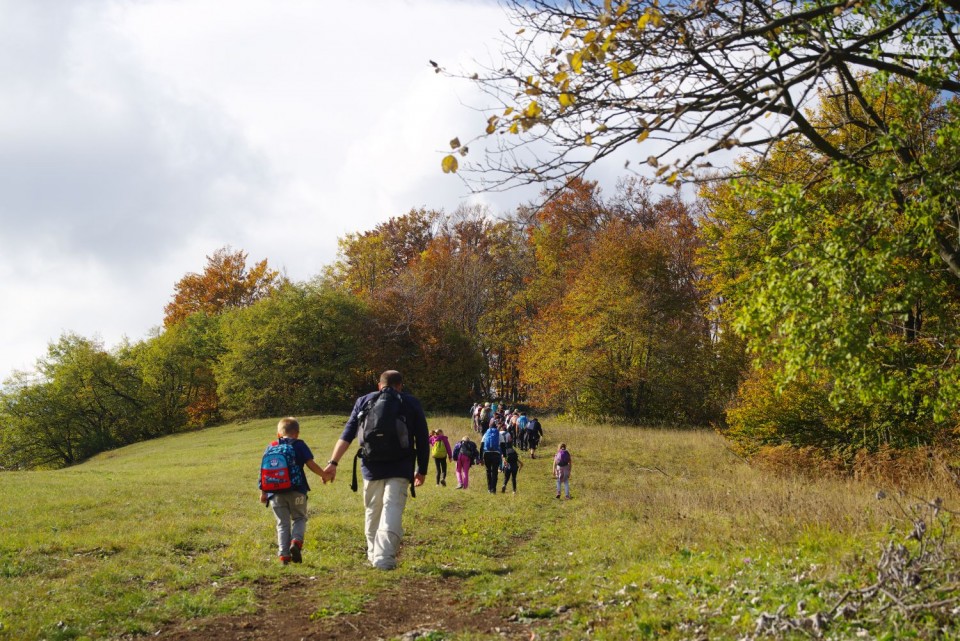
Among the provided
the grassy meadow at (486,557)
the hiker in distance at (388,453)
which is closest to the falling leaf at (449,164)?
the hiker in distance at (388,453)

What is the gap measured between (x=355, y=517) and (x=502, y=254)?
147 feet

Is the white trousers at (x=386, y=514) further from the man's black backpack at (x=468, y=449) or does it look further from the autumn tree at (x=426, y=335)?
the autumn tree at (x=426, y=335)

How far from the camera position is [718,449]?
88.2 ft

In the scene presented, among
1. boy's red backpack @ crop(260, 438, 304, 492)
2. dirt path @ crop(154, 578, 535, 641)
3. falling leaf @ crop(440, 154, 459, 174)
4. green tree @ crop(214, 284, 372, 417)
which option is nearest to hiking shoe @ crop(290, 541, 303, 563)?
boy's red backpack @ crop(260, 438, 304, 492)

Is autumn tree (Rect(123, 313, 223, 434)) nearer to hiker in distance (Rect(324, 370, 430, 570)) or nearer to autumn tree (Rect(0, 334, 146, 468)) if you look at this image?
autumn tree (Rect(0, 334, 146, 468))

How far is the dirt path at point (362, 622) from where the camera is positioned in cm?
557

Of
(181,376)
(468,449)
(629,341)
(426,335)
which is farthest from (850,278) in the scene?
(181,376)

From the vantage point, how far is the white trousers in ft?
24.3

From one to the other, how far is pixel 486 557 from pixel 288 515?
9.24ft

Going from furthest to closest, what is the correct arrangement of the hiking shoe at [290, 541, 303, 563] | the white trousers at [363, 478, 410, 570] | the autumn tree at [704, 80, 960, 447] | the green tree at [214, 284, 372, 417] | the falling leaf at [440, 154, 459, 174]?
the green tree at [214, 284, 372, 417] < the hiking shoe at [290, 541, 303, 563] < the white trousers at [363, 478, 410, 570] < the autumn tree at [704, 80, 960, 447] < the falling leaf at [440, 154, 459, 174]

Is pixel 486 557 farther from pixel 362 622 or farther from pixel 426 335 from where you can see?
pixel 426 335

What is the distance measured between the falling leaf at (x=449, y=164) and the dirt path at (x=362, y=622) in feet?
12.2

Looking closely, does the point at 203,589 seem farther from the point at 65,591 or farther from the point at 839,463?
the point at 839,463

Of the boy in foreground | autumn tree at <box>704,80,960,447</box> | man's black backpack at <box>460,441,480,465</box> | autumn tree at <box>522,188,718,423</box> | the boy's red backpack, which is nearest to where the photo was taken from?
autumn tree at <box>704,80,960,447</box>
